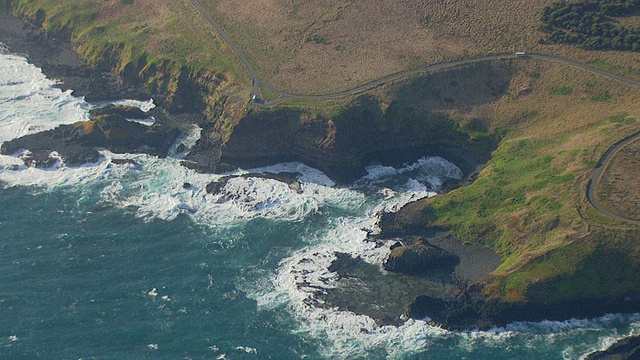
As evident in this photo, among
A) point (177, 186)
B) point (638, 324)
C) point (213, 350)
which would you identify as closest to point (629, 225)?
point (638, 324)

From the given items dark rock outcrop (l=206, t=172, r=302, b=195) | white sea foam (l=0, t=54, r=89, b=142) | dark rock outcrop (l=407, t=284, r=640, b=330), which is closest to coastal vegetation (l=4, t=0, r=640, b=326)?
dark rock outcrop (l=407, t=284, r=640, b=330)

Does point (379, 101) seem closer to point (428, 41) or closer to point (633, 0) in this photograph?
point (428, 41)

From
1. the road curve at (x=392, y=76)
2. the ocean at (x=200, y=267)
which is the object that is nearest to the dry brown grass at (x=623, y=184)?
the ocean at (x=200, y=267)

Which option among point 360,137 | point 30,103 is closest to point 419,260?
point 360,137

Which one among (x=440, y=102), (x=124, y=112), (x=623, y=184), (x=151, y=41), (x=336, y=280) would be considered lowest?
(x=336, y=280)

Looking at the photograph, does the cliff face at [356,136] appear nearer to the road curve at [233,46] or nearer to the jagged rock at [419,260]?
the road curve at [233,46]

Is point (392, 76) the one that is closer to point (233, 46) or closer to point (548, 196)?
point (233, 46)

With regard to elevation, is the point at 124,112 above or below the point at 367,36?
below
